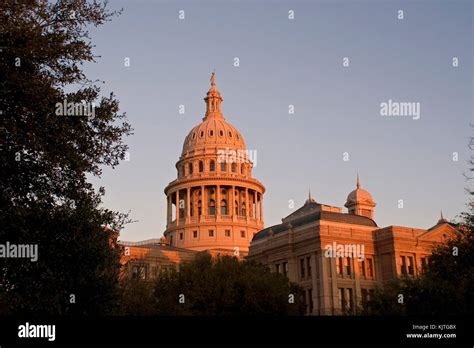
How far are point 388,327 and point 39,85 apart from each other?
491 inches

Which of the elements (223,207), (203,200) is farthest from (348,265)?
(203,200)

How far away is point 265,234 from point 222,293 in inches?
1881

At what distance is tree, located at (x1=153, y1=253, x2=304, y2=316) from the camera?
53.0 metres

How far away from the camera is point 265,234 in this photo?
101438 mm

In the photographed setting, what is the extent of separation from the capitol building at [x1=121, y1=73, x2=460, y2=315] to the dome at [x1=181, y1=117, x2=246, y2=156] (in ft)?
0.68

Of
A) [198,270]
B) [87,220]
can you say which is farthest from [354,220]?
[87,220]

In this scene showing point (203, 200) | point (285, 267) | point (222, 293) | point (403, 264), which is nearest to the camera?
point (222, 293)

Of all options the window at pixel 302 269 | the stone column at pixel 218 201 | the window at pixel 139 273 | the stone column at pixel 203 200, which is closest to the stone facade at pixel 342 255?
the window at pixel 302 269

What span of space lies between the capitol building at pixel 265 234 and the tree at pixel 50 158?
31.3m

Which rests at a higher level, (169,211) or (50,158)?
(169,211)

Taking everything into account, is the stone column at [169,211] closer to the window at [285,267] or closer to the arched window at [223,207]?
the arched window at [223,207]

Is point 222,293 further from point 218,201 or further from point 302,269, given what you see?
point 218,201

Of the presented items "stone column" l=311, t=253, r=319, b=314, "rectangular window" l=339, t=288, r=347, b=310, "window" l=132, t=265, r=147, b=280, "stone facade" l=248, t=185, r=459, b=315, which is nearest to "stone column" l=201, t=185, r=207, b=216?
"stone facade" l=248, t=185, r=459, b=315

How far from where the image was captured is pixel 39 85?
1986 cm
